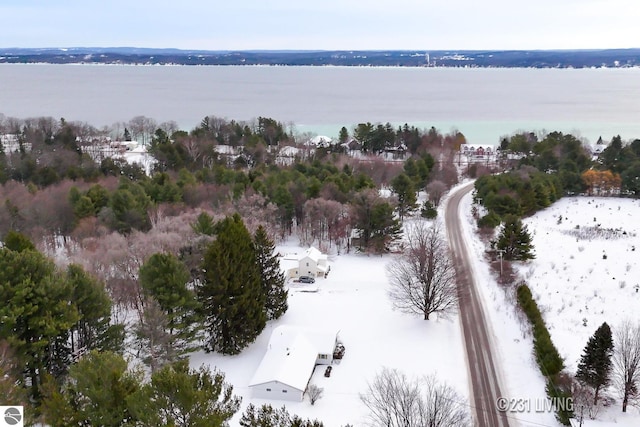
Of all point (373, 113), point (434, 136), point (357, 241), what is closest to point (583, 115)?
point (373, 113)

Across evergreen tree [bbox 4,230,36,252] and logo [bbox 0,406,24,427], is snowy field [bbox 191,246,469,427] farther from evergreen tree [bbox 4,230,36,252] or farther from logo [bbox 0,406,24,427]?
evergreen tree [bbox 4,230,36,252]

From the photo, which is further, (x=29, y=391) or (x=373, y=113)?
(x=373, y=113)

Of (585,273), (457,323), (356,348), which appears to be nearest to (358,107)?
(585,273)

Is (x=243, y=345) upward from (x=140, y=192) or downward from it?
downward

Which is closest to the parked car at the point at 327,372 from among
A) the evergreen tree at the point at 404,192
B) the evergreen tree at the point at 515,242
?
the evergreen tree at the point at 515,242

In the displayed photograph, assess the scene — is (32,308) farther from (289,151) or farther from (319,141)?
(319,141)

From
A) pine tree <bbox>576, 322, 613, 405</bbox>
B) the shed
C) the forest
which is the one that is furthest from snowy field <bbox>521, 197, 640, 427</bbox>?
the shed

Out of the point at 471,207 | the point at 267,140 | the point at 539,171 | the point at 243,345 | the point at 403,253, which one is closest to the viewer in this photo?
the point at 243,345

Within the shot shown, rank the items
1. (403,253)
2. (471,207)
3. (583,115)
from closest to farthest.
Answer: (403,253) < (471,207) < (583,115)

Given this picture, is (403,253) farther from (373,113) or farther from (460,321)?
(373,113)
